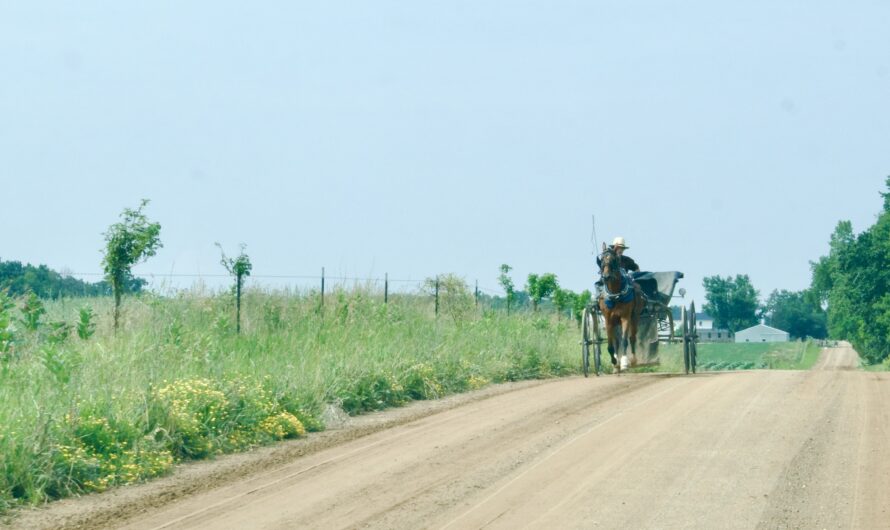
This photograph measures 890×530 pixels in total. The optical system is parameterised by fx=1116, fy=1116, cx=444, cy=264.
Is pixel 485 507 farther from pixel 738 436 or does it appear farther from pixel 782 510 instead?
pixel 738 436

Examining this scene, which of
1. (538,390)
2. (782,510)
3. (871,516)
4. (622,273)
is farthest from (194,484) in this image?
(622,273)

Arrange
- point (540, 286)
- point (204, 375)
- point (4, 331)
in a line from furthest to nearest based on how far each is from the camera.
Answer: point (540, 286), point (204, 375), point (4, 331)

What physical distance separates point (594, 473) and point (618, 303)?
1215 centimetres

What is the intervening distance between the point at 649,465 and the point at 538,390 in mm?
8139

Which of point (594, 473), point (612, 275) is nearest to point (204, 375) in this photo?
point (594, 473)

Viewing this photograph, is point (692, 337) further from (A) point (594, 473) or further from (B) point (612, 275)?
(A) point (594, 473)

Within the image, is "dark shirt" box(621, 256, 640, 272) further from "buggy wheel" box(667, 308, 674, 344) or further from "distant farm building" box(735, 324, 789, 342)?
"distant farm building" box(735, 324, 789, 342)

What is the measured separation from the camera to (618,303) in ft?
75.1

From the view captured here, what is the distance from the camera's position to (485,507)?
9.65m

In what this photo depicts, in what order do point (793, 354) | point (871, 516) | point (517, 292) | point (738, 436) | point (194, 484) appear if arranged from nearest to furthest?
point (871, 516) → point (194, 484) → point (738, 436) → point (517, 292) → point (793, 354)

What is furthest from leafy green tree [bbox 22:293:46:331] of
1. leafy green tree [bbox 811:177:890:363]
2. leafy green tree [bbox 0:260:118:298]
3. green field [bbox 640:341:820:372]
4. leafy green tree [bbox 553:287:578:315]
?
green field [bbox 640:341:820:372]

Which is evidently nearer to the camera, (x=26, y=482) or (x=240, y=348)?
(x=26, y=482)

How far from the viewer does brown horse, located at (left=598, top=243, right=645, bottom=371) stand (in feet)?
74.4

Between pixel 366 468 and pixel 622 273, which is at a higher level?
pixel 622 273
